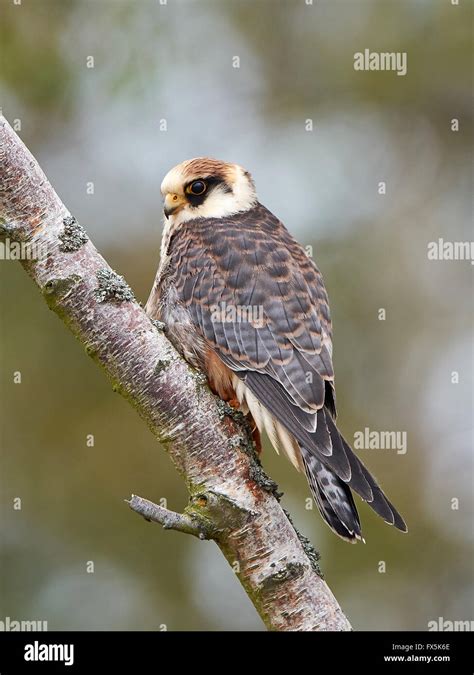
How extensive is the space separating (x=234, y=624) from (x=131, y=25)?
383 centimetres

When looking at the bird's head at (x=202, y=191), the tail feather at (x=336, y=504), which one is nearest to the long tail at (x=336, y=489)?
the tail feather at (x=336, y=504)

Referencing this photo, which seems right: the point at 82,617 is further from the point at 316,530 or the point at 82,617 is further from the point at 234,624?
the point at 316,530

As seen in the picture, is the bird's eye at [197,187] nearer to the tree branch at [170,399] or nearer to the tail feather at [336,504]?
the tree branch at [170,399]

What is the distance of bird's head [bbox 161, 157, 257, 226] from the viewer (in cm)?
410

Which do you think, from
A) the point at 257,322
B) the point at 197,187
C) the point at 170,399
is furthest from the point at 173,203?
the point at 170,399

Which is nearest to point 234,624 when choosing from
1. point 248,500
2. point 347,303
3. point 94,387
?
point 94,387

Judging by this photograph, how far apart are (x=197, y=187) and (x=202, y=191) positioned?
0.03 metres

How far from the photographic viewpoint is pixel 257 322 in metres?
3.62

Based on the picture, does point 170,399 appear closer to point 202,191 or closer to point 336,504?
point 336,504

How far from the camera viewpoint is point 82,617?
18.8 feet

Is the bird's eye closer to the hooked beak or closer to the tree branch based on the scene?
the hooked beak

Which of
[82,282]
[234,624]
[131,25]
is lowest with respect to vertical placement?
[234,624]

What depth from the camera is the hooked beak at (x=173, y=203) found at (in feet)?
13.5

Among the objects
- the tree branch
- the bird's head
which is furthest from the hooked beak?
the tree branch
